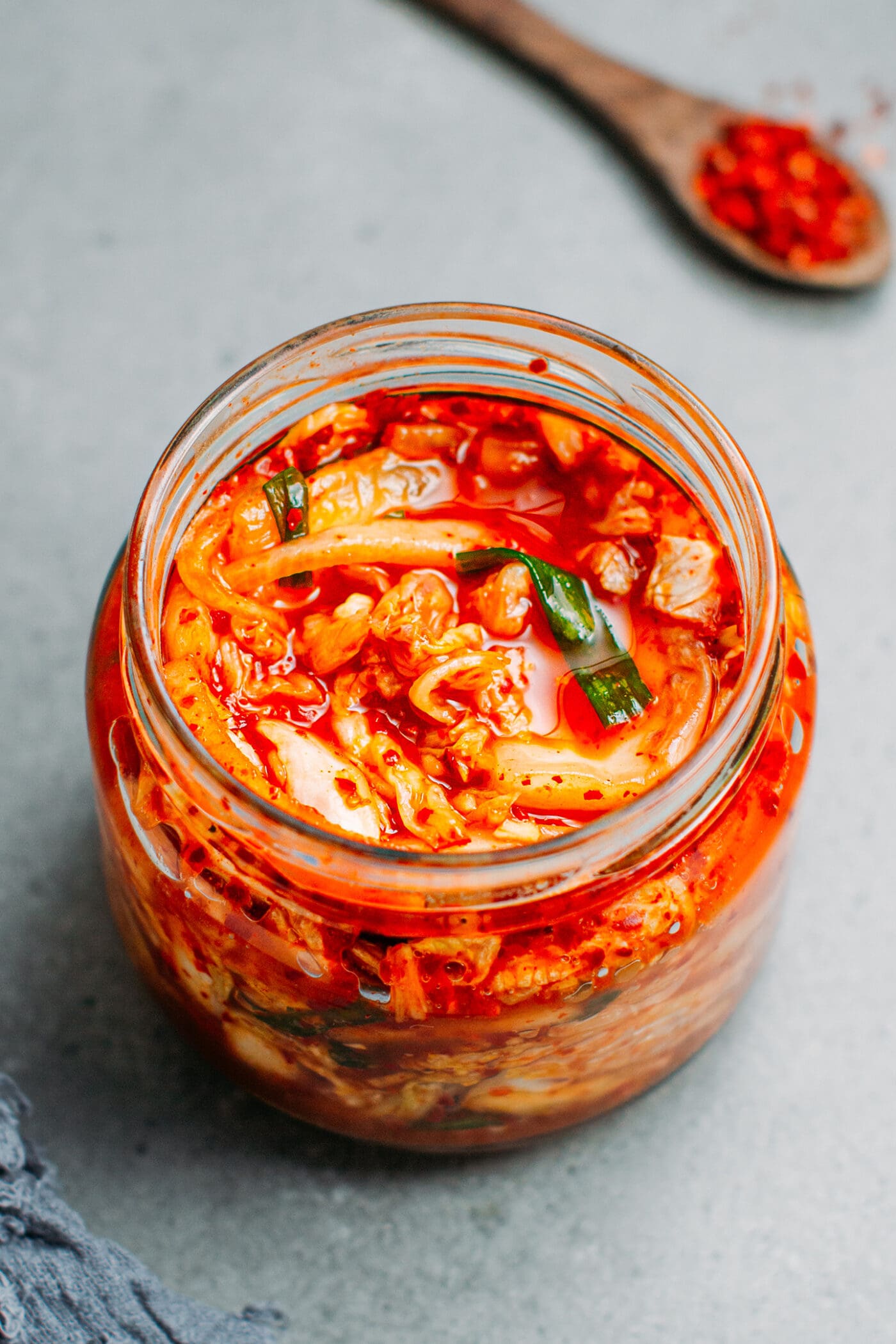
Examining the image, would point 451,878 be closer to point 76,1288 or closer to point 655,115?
point 76,1288

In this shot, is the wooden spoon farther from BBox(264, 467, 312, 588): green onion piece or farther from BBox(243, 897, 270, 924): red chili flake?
BBox(243, 897, 270, 924): red chili flake

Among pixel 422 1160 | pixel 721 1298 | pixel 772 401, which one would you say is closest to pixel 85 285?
pixel 772 401

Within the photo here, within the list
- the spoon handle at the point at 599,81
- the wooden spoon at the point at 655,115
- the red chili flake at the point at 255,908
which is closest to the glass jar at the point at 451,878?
the red chili flake at the point at 255,908

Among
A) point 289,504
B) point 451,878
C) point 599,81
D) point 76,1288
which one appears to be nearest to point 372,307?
point 599,81

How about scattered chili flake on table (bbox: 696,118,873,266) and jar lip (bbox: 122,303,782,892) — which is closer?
jar lip (bbox: 122,303,782,892)

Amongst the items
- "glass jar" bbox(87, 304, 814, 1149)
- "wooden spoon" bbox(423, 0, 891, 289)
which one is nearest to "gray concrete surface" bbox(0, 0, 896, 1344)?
"wooden spoon" bbox(423, 0, 891, 289)

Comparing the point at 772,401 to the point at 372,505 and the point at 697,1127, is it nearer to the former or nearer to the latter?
the point at 372,505
